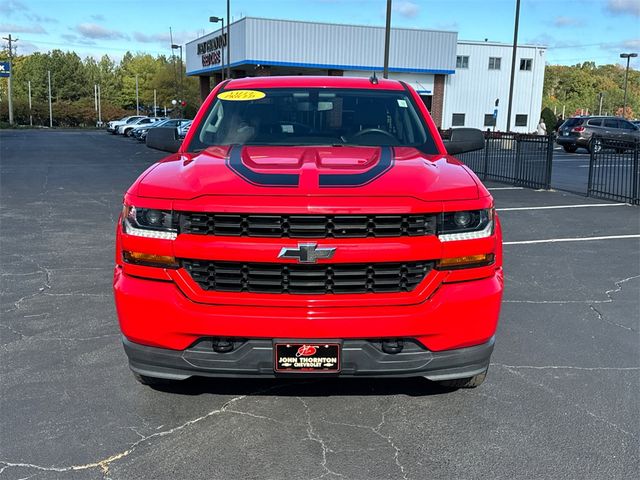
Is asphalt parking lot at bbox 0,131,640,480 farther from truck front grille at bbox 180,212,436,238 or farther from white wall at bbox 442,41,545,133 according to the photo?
white wall at bbox 442,41,545,133

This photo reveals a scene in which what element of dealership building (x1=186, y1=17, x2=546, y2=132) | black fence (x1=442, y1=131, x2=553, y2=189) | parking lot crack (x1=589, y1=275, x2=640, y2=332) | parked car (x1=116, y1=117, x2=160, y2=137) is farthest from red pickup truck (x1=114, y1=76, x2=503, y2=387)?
parked car (x1=116, y1=117, x2=160, y2=137)

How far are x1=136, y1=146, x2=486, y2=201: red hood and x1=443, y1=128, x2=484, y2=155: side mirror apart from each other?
1.28 meters

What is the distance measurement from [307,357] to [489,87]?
4879cm

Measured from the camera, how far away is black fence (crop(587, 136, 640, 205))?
1274 centimetres

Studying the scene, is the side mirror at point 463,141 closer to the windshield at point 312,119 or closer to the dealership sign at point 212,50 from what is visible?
the windshield at point 312,119

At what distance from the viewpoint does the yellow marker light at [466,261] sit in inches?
124

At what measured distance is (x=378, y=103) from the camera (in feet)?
15.9

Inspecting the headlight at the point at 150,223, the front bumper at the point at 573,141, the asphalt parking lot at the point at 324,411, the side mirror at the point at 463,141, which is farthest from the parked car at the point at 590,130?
the headlight at the point at 150,223

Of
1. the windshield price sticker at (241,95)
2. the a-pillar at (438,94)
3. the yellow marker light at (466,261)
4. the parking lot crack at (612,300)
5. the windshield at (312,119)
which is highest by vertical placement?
the a-pillar at (438,94)

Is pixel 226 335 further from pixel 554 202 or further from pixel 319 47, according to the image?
pixel 319 47

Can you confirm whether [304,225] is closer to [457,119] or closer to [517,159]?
[517,159]

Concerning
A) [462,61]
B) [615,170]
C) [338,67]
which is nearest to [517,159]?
[615,170]

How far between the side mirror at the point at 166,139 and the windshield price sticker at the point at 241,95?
55 centimetres

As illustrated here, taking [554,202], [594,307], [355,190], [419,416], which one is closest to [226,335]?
[355,190]
